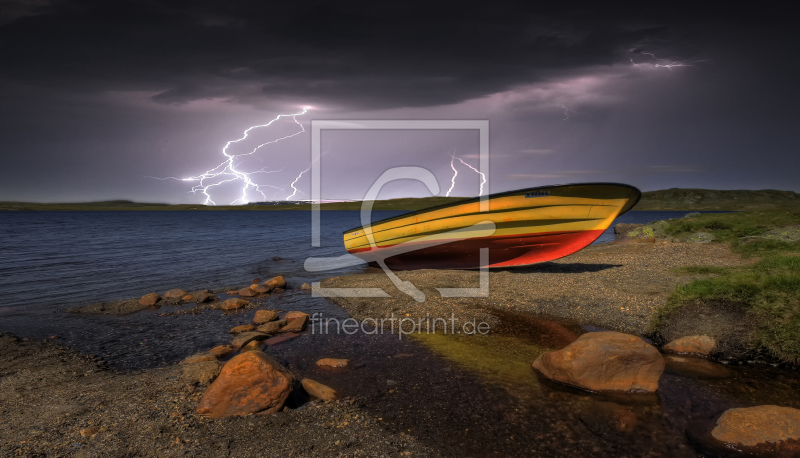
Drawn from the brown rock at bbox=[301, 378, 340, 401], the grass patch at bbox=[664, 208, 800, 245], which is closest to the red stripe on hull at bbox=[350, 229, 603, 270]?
the brown rock at bbox=[301, 378, 340, 401]

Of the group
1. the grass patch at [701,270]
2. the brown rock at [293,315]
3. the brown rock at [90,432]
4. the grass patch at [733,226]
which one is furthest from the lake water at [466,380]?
the grass patch at [733,226]

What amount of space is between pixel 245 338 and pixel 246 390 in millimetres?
3720

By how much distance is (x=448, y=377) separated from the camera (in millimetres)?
6988

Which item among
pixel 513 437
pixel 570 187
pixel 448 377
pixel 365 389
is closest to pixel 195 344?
pixel 365 389

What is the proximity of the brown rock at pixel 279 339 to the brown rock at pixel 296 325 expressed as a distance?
183 millimetres

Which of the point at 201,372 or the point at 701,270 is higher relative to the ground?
the point at 701,270

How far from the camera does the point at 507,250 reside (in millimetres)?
15664

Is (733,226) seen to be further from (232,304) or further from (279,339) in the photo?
(232,304)

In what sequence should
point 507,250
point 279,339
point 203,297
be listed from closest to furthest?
point 279,339 < point 203,297 < point 507,250

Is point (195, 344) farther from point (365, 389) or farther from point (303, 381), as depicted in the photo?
point (365, 389)

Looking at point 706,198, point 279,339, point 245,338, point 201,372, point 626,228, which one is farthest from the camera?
point 706,198

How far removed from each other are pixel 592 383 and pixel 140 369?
860cm

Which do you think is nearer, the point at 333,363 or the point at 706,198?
the point at 333,363

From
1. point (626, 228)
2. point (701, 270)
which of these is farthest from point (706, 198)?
point (701, 270)
